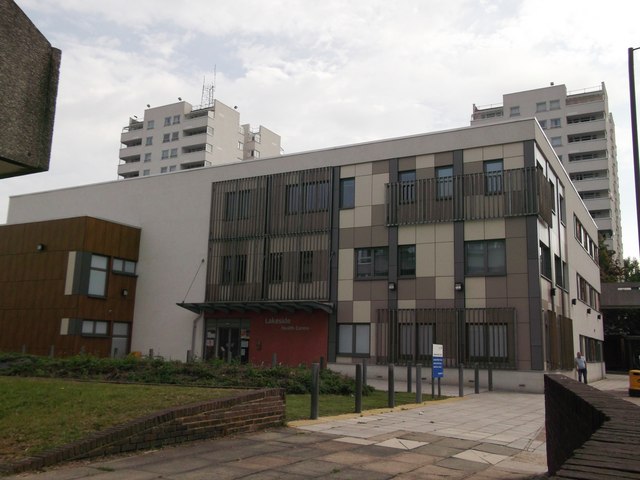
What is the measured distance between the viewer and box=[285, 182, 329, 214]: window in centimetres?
3164

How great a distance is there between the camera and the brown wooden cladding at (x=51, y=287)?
31.4 m

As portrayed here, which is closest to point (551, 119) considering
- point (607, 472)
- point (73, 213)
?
point (73, 213)

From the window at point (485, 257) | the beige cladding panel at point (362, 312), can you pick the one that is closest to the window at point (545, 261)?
the window at point (485, 257)

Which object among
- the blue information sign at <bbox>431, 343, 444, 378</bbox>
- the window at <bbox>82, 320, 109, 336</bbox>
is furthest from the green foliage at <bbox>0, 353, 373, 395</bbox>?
the window at <bbox>82, 320, 109, 336</bbox>

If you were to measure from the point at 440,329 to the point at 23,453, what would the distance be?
21.8 metres

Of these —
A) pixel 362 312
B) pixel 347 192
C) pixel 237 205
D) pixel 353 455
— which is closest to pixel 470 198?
pixel 347 192

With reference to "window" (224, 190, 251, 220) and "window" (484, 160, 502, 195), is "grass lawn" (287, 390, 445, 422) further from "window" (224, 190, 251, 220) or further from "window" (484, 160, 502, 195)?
"window" (224, 190, 251, 220)

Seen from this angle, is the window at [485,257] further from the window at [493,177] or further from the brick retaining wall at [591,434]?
the brick retaining wall at [591,434]

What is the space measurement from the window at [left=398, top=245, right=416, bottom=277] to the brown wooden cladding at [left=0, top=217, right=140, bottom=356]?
16.1 m

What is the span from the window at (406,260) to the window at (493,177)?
4.41 m

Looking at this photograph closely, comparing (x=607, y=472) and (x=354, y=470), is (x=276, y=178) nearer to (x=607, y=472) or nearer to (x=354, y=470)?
(x=354, y=470)

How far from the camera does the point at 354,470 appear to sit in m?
7.50

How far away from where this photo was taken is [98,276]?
32.9 meters

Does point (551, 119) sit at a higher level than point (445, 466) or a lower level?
higher
